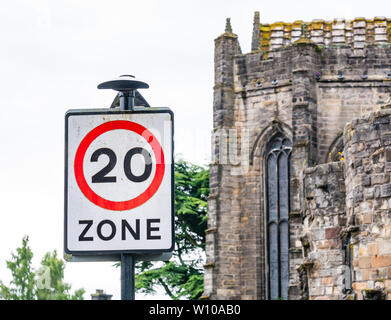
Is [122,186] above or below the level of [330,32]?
below

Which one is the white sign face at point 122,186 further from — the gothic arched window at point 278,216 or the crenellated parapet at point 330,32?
the crenellated parapet at point 330,32

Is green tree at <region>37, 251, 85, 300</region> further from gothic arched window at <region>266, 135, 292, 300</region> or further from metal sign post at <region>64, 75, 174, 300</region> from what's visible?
metal sign post at <region>64, 75, 174, 300</region>

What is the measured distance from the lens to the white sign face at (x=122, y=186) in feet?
20.7

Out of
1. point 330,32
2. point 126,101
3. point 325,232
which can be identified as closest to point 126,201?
point 126,101

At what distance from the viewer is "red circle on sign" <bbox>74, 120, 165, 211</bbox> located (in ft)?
20.9

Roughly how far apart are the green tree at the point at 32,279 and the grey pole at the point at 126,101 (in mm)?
59277

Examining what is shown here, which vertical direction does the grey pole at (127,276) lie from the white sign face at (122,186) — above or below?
below

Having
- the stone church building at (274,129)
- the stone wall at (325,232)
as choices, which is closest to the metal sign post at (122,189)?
the stone wall at (325,232)

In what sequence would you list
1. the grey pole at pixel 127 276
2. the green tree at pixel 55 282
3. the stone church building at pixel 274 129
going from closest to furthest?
the grey pole at pixel 127 276 → the stone church building at pixel 274 129 → the green tree at pixel 55 282

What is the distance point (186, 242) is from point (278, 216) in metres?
9.15

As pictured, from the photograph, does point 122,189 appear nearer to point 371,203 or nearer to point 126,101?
point 126,101

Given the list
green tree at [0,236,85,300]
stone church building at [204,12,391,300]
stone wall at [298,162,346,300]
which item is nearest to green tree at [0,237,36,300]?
green tree at [0,236,85,300]

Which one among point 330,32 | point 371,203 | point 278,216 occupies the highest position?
point 330,32

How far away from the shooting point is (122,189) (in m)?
6.39
